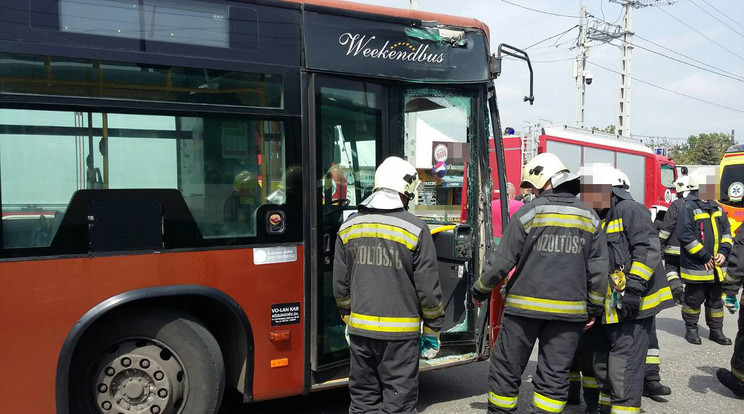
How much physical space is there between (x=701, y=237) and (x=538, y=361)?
4.41m

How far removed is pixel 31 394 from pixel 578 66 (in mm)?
26143

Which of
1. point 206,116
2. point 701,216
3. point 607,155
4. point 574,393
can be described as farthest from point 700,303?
point 607,155

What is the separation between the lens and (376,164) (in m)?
4.37

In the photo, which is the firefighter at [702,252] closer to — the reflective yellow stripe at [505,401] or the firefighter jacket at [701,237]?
the firefighter jacket at [701,237]

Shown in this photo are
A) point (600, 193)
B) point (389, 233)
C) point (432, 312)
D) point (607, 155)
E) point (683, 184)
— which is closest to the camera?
point (389, 233)

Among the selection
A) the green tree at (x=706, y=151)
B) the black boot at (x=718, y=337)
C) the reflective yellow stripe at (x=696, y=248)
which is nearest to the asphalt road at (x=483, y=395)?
the black boot at (x=718, y=337)

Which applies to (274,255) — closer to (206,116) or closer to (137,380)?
(206,116)

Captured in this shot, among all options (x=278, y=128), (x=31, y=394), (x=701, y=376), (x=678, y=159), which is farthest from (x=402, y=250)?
(x=678, y=159)

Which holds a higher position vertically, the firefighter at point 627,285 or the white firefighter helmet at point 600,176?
the white firefighter helmet at point 600,176

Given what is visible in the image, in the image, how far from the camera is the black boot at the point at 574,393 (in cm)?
485

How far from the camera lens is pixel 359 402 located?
11.3ft

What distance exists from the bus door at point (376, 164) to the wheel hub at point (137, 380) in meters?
0.97

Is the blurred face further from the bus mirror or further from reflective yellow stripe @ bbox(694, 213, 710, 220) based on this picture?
reflective yellow stripe @ bbox(694, 213, 710, 220)

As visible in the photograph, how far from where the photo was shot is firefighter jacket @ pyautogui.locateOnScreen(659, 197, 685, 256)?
7176 mm
